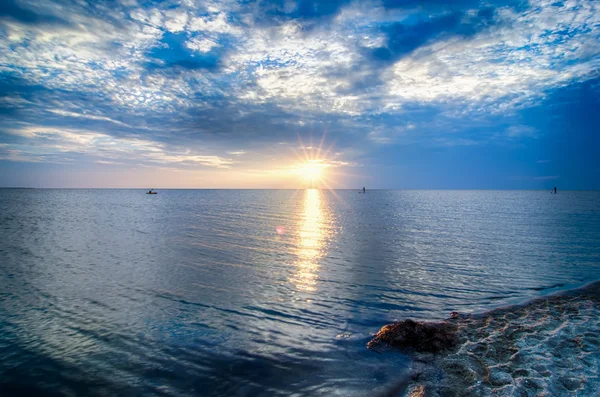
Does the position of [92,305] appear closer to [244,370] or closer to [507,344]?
[244,370]

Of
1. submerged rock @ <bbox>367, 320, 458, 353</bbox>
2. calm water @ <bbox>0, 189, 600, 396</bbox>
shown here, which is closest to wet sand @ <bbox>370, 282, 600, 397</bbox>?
submerged rock @ <bbox>367, 320, 458, 353</bbox>

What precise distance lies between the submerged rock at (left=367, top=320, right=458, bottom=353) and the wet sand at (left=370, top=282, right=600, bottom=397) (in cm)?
20

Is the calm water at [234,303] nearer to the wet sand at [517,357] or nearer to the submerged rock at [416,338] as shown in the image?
the submerged rock at [416,338]

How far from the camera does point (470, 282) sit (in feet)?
60.9

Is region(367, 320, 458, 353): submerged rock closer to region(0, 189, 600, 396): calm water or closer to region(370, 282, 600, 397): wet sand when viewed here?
region(370, 282, 600, 397): wet sand

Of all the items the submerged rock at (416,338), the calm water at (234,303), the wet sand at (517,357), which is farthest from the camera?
the submerged rock at (416,338)

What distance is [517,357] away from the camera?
939 centimetres

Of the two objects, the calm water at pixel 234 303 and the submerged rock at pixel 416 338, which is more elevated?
the submerged rock at pixel 416 338

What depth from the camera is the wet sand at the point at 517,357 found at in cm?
791

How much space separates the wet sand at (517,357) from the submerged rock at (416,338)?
0.20 m

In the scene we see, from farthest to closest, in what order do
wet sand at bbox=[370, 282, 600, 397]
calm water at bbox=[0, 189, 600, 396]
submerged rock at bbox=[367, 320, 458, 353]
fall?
submerged rock at bbox=[367, 320, 458, 353] → calm water at bbox=[0, 189, 600, 396] → wet sand at bbox=[370, 282, 600, 397]

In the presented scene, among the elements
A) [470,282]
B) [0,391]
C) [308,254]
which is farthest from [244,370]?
[308,254]

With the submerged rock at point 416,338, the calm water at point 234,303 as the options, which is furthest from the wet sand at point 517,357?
the calm water at point 234,303

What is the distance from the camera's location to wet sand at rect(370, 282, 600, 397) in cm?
791
